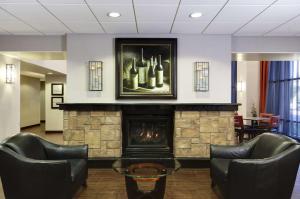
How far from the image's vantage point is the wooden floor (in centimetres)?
350

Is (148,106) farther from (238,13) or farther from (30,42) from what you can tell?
(30,42)

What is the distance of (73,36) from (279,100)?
7.37 m

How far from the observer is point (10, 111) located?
6031 mm

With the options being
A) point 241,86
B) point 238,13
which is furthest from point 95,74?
point 241,86

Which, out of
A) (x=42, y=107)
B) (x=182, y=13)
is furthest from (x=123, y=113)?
(x=42, y=107)

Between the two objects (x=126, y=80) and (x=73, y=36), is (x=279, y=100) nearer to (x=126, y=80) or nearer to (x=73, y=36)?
(x=126, y=80)

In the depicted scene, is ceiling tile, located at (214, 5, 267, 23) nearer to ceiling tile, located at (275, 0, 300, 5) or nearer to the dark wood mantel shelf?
ceiling tile, located at (275, 0, 300, 5)

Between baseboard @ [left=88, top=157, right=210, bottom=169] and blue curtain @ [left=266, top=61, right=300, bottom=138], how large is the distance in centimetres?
472

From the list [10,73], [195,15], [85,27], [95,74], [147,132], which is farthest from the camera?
[10,73]

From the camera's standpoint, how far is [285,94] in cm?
838

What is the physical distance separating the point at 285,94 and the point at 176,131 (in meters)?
5.45

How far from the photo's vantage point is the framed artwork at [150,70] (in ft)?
16.3

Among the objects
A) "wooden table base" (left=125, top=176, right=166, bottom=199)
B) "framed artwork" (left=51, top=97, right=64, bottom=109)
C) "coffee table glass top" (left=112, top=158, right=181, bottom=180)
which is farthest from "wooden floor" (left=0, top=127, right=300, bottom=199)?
"framed artwork" (left=51, top=97, right=64, bottom=109)

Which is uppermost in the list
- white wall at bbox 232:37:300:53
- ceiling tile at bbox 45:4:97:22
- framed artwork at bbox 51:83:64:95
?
ceiling tile at bbox 45:4:97:22
